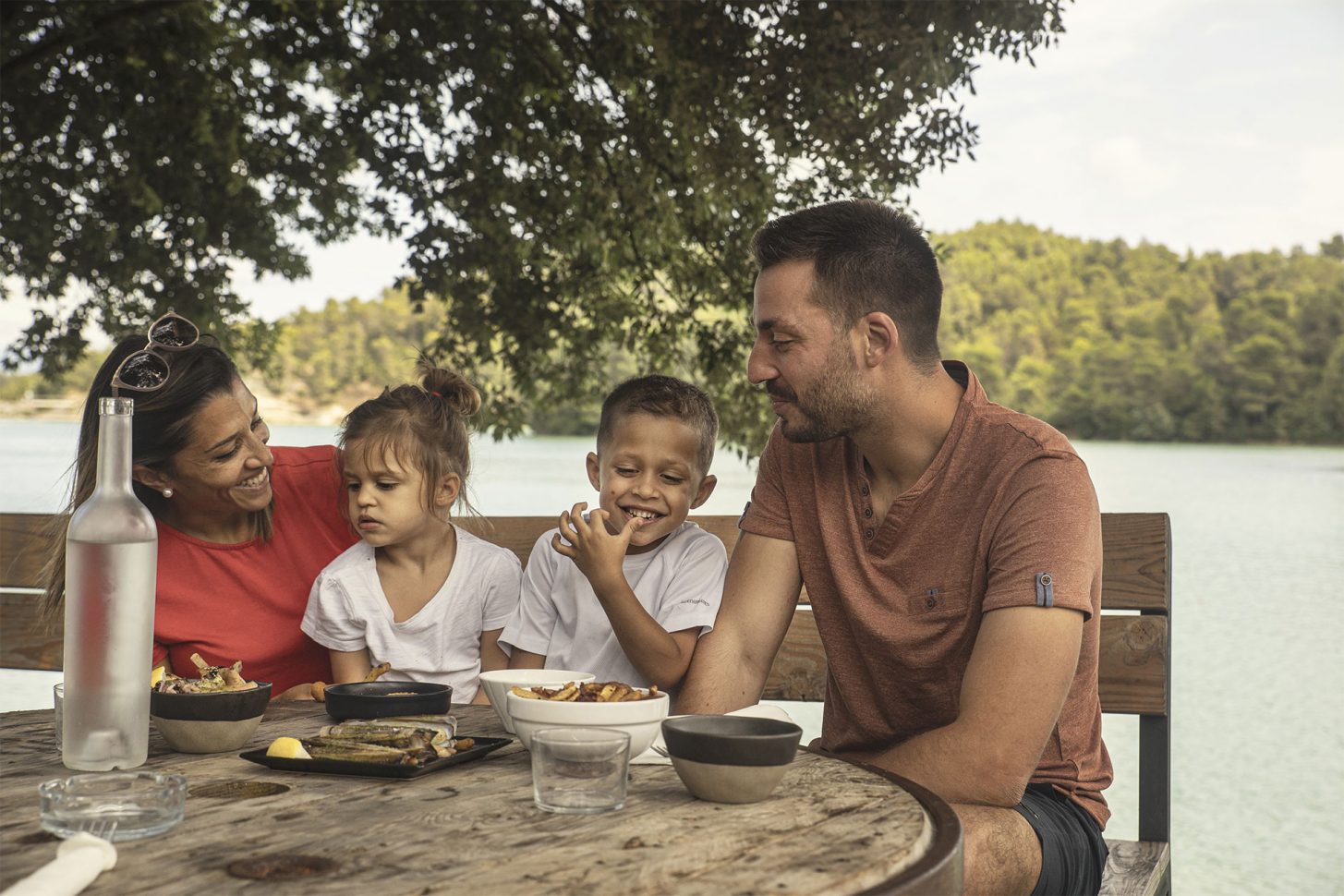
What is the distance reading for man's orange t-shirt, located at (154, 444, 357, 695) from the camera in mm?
2533

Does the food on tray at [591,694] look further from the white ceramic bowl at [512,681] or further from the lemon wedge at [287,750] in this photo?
the lemon wedge at [287,750]

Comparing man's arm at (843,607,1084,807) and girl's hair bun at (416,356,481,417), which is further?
girl's hair bun at (416,356,481,417)

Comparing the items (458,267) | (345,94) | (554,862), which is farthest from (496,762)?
(345,94)

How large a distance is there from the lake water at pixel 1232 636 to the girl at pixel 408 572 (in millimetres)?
376

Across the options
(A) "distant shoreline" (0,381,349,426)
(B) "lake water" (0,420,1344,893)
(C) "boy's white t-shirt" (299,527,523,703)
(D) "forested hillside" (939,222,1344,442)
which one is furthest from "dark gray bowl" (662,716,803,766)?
(D) "forested hillside" (939,222,1344,442)

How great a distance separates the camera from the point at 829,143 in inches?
257

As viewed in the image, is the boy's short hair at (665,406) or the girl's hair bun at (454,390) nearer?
the boy's short hair at (665,406)

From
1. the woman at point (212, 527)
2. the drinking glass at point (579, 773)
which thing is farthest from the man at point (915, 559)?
the woman at point (212, 527)

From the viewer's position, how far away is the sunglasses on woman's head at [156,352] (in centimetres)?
230

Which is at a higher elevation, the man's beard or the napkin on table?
the man's beard

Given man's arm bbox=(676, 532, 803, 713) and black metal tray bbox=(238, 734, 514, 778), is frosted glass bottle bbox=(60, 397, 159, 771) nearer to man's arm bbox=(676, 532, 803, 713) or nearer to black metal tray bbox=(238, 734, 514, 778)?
black metal tray bbox=(238, 734, 514, 778)

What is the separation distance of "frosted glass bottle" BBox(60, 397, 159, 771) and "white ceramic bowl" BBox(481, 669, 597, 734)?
451 mm

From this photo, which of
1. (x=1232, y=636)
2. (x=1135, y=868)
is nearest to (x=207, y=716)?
(x=1135, y=868)

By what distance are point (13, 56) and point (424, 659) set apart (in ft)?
17.6
